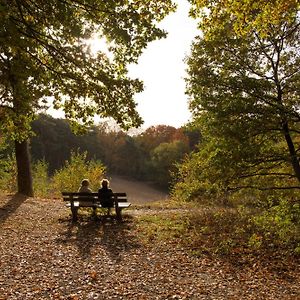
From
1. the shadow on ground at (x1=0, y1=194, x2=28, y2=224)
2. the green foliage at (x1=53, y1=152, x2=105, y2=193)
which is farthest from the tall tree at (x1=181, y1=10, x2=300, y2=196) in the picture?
the green foliage at (x1=53, y1=152, x2=105, y2=193)

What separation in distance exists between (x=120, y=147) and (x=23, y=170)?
137 feet

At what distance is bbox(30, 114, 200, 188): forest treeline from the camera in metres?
53.5

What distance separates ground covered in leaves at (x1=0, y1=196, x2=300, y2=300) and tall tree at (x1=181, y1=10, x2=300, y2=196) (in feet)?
9.25

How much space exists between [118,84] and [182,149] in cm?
4489

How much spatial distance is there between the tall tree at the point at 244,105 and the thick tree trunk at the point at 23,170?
390 inches

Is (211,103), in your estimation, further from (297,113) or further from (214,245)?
(214,245)

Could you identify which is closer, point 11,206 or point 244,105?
point 244,105

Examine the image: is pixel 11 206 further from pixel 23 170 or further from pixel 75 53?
pixel 75 53

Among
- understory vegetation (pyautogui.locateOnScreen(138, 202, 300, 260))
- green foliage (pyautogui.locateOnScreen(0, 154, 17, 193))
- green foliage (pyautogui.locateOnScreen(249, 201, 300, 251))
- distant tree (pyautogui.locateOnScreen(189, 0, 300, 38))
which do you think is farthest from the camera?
green foliage (pyautogui.locateOnScreen(0, 154, 17, 193))

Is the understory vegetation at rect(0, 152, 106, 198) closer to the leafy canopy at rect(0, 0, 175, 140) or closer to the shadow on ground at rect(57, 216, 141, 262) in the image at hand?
the shadow on ground at rect(57, 216, 141, 262)

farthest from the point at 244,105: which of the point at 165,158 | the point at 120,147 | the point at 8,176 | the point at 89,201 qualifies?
the point at 120,147

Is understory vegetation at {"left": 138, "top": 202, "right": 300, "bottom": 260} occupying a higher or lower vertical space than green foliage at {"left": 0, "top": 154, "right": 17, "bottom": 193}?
lower

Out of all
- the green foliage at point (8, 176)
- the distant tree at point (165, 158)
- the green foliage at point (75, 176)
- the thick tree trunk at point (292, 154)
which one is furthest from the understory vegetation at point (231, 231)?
the distant tree at point (165, 158)

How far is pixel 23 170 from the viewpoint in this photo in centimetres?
1802
